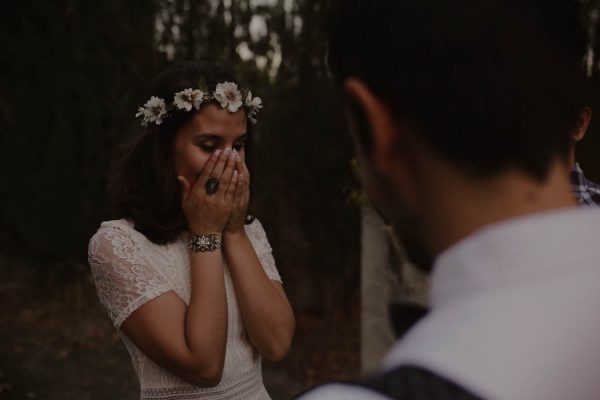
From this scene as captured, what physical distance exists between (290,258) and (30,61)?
140 inches

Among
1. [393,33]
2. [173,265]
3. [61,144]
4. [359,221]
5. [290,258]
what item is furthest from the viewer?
[61,144]

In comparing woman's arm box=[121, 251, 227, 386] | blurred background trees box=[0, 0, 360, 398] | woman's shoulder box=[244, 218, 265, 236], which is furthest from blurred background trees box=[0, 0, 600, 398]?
woman's arm box=[121, 251, 227, 386]

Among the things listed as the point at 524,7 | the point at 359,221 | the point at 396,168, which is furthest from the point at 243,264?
the point at 359,221

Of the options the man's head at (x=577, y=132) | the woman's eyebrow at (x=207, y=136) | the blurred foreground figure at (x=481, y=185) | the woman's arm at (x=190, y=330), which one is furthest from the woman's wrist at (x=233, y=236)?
the blurred foreground figure at (x=481, y=185)

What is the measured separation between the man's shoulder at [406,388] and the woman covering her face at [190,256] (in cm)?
127

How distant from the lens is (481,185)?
0.77m

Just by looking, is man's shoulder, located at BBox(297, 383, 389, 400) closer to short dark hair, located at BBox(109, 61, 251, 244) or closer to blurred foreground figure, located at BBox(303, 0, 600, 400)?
blurred foreground figure, located at BBox(303, 0, 600, 400)

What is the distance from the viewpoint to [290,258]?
20.4 feet

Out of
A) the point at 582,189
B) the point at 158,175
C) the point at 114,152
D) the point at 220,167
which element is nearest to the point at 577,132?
the point at 582,189

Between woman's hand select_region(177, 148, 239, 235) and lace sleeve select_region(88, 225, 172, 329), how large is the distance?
199 mm

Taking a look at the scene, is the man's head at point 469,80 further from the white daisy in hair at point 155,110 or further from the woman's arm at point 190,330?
the white daisy in hair at point 155,110

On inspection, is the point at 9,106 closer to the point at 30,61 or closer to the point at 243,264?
the point at 30,61

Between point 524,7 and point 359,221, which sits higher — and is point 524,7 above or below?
above

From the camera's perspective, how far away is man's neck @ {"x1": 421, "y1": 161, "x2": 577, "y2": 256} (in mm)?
758
